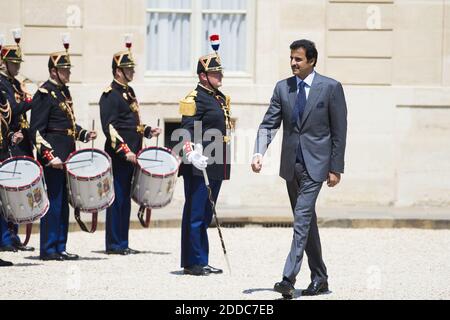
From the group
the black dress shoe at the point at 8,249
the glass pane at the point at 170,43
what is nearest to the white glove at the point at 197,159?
the black dress shoe at the point at 8,249

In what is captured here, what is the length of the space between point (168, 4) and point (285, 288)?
8.78 metres

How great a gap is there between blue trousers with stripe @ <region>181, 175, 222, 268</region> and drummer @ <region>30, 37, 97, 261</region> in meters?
1.39

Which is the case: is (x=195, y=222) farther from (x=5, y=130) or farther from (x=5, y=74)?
(x=5, y=74)

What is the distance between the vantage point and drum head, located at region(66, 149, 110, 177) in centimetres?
1355

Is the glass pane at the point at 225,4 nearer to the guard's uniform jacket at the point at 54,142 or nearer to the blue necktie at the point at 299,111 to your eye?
the guard's uniform jacket at the point at 54,142

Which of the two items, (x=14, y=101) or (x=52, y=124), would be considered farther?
(x=14, y=101)

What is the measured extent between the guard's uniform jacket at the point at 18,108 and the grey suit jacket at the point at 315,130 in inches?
140

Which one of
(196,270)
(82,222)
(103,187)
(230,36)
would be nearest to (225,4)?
(230,36)

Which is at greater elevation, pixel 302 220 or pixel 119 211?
pixel 302 220

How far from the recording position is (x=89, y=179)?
1352cm

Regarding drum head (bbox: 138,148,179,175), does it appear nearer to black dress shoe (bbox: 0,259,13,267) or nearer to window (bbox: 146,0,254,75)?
black dress shoe (bbox: 0,259,13,267)

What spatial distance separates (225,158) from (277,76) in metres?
6.39

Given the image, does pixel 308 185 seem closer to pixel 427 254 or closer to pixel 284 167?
pixel 284 167
